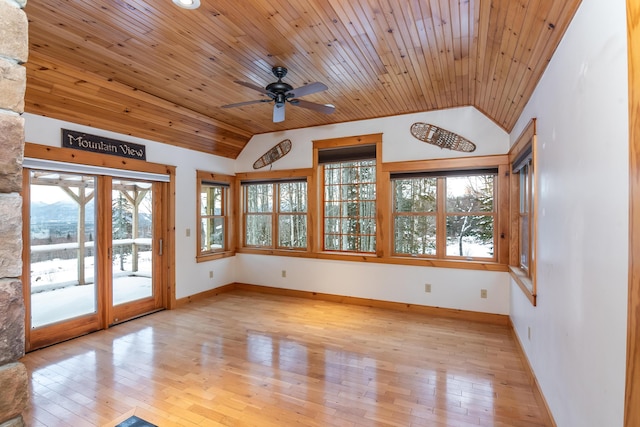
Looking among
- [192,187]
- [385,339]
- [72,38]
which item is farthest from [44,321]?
[385,339]

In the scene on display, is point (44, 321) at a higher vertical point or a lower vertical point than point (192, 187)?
lower

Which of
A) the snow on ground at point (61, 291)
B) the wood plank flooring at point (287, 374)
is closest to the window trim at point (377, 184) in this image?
the wood plank flooring at point (287, 374)

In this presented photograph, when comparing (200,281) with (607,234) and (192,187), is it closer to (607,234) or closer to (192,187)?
(192,187)

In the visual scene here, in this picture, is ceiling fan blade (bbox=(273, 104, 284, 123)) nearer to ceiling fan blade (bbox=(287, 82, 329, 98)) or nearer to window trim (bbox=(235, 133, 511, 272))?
ceiling fan blade (bbox=(287, 82, 329, 98))

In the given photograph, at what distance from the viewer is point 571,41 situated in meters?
1.85

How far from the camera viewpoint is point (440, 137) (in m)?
4.59

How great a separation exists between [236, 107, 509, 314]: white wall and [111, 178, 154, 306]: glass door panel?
5.96 feet

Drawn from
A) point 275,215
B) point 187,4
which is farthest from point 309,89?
point 275,215

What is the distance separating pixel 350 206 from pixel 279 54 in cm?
288

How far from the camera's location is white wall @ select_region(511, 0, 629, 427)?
4.20 ft

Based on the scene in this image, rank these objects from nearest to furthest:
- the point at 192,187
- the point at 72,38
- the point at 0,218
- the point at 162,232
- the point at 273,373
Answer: the point at 0,218 → the point at 72,38 → the point at 273,373 → the point at 162,232 → the point at 192,187

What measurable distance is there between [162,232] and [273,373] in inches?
118

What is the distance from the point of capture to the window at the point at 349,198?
521 centimetres

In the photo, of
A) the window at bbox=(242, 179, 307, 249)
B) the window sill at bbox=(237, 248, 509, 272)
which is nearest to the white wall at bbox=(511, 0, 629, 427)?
the window sill at bbox=(237, 248, 509, 272)
